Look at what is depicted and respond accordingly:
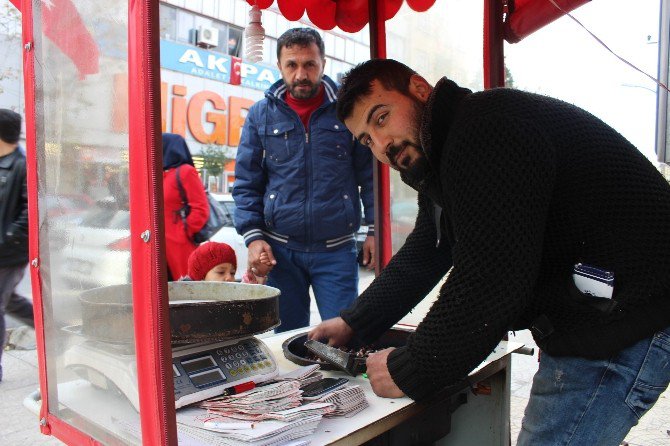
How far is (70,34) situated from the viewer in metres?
1.36

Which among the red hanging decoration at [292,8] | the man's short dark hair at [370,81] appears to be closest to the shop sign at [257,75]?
the red hanging decoration at [292,8]

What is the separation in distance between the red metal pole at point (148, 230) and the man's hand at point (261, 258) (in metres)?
1.63

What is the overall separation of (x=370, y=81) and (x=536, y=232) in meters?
0.61

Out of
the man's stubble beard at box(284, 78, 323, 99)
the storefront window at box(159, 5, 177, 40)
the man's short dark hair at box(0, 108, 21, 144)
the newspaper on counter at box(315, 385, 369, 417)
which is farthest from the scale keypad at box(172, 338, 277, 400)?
the storefront window at box(159, 5, 177, 40)

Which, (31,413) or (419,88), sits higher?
(419,88)

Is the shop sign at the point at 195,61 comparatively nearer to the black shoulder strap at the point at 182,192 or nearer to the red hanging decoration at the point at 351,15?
the black shoulder strap at the point at 182,192

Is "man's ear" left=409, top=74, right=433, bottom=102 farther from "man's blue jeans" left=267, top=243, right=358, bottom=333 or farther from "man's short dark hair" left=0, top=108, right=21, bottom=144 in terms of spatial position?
"man's short dark hair" left=0, top=108, right=21, bottom=144

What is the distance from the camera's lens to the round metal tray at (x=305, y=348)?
1.82 m

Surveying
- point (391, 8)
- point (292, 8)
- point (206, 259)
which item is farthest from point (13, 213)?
point (391, 8)

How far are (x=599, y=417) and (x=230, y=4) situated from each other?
2136 centimetres

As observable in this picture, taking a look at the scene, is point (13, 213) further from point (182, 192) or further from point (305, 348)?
point (305, 348)

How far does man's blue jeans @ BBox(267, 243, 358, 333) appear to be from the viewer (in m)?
2.89

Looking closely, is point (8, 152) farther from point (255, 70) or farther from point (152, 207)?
point (255, 70)

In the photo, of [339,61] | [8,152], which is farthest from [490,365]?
[339,61]
